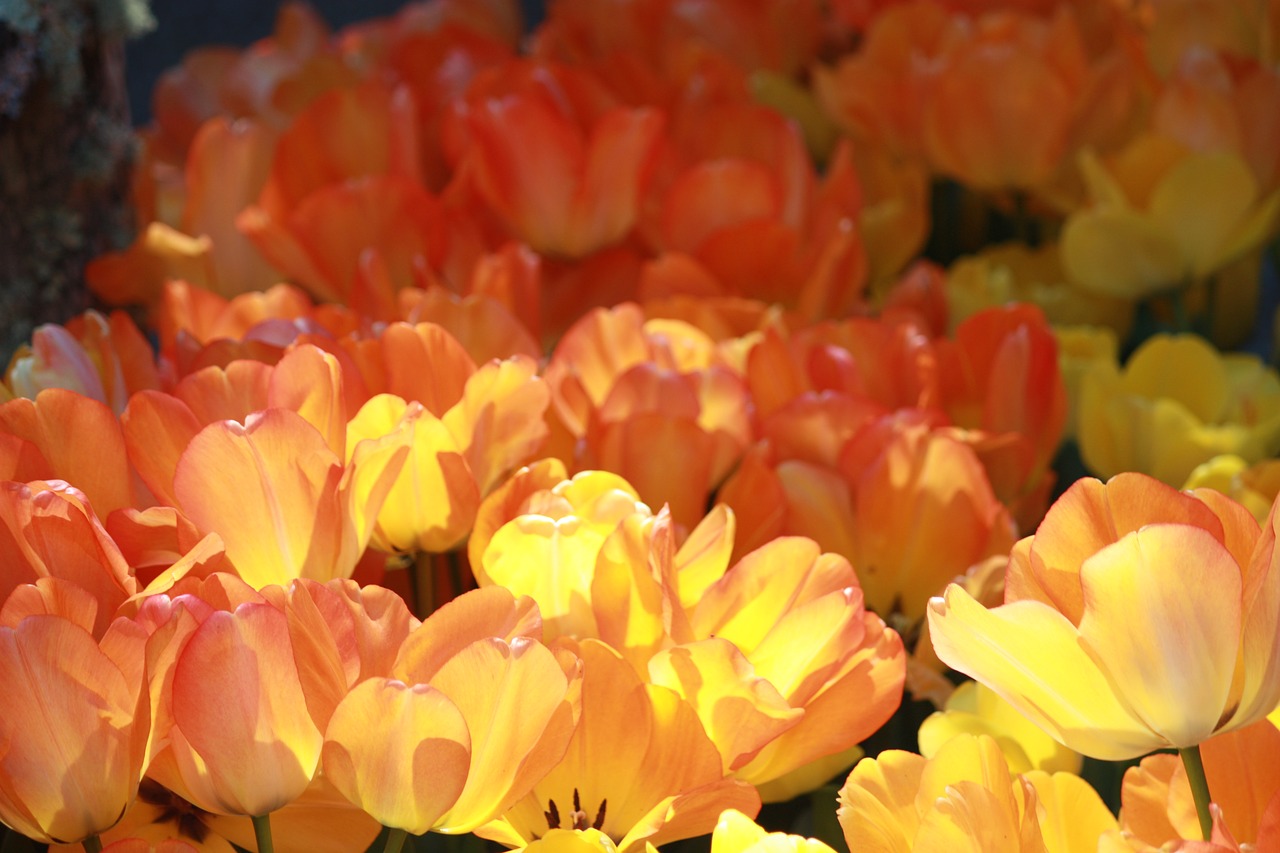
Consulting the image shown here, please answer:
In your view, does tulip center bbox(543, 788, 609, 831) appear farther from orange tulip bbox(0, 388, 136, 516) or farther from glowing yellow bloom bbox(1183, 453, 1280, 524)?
glowing yellow bloom bbox(1183, 453, 1280, 524)

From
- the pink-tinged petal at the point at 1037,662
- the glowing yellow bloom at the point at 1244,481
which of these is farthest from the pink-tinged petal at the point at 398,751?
the glowing yellow bloom at the point at 1244,481

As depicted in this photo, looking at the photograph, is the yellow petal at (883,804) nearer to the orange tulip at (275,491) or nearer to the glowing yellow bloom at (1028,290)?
the orange tulip at (275,491)

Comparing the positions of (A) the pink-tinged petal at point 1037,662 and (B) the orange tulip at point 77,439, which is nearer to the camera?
(A) the pink-tinged petal at point 1037,662

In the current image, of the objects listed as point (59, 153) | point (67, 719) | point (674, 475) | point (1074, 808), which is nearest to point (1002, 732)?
point (1074, 808)

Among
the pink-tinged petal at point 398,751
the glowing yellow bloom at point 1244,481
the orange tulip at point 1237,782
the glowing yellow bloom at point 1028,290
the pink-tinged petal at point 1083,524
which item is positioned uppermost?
the pink-tinged petal at point 1083,524

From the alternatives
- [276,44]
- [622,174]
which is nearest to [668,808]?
[622,174]

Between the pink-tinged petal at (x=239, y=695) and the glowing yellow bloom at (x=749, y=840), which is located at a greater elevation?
the pink-tinged petal at (x=239, y=695)

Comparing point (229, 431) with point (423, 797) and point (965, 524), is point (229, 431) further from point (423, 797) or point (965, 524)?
point (965, 524)
